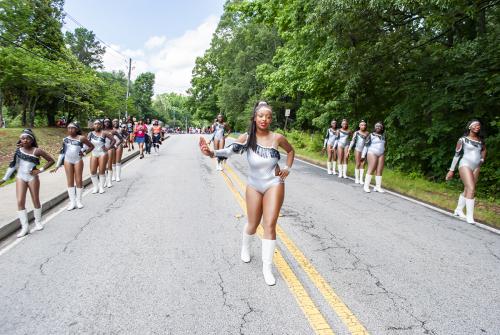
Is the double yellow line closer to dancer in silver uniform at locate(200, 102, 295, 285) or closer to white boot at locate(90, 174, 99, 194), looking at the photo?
dancer in silver uniform at locate(200, 102, 295, 285)

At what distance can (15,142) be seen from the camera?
20.0 meters

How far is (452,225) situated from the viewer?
21.5 ft

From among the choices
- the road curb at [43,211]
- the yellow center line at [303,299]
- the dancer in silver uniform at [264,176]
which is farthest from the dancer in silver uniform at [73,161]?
the yellow center line at [303,299]

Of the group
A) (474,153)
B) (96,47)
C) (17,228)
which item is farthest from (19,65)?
(96,47)

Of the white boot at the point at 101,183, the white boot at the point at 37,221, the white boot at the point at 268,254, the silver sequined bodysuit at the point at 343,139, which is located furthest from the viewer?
the silver sequined bodysuit at the point at 343,139

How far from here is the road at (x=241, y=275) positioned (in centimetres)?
321

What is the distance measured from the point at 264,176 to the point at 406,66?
11.4 m

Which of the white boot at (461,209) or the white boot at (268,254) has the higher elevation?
the white boot at (461,209)

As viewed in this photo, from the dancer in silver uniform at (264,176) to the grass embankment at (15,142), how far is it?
493 inches

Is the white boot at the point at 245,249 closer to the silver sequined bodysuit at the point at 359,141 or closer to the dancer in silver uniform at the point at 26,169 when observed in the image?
the dancer in silver uniform at the point at 26,169

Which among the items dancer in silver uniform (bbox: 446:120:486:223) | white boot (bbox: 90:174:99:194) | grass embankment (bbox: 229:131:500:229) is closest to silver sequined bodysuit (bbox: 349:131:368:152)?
grass embankment (bbox: 229:131:500:229)

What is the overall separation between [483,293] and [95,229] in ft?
18.5

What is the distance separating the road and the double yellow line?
2 cm

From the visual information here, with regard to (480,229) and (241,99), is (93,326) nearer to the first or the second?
(480,229)
